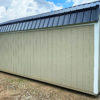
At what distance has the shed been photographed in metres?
2.83

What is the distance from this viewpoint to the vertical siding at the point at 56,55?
2.93 meters

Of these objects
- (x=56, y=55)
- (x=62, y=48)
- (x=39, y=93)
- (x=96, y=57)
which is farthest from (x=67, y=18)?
(x=39, y=93)

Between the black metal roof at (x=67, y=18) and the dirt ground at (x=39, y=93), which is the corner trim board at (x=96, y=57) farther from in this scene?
the dirt ground at (x=39, y=93)

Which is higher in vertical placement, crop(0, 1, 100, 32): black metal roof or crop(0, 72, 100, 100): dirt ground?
crop(0, 1, 100, 32): black metal roof

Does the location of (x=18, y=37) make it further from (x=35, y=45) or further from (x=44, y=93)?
(x=44, y=93)

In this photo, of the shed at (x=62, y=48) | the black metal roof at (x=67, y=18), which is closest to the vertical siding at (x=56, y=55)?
the shed at (x=62, y=48)

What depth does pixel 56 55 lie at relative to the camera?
3568 millimetres

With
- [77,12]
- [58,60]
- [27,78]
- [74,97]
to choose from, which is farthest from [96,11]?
[27,78]

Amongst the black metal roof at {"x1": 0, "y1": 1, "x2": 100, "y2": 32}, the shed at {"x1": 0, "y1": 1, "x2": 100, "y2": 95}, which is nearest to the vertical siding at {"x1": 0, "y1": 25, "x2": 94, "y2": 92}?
the shed at {"x1": 0, "y1": 1, "x2": 100, "y2": 95}

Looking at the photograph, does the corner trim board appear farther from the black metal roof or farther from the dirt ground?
the dirt ground

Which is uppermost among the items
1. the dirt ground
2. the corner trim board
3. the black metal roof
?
the black metal roof

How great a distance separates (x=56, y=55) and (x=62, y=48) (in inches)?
13.4

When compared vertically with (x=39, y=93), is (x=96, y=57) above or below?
above

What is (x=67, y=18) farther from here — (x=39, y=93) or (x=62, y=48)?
(x=39, y=93)
